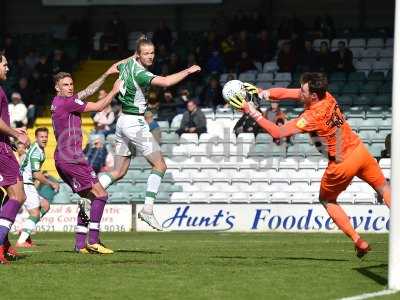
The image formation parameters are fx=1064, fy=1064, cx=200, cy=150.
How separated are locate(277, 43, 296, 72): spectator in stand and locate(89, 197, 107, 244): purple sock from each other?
1696 centimetres

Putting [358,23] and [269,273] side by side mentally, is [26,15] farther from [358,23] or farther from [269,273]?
[269,273]

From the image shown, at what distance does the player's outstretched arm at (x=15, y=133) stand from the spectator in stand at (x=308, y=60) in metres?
18.9

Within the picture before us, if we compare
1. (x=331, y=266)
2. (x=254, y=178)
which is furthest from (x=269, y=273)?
(x=254, y=178)

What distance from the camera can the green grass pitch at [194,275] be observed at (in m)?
10.5

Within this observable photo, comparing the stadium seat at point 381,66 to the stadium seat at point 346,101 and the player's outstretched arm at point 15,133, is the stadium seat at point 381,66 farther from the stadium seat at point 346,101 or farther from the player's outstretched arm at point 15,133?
the player's outstretched arm at point 15,133

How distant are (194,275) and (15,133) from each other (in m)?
2.86

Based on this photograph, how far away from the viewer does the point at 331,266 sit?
1283cm

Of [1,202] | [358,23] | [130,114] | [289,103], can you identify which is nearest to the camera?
[1,202]

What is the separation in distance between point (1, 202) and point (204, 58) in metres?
18.6

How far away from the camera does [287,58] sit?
3142cm

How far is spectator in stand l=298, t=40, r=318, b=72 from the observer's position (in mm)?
30953

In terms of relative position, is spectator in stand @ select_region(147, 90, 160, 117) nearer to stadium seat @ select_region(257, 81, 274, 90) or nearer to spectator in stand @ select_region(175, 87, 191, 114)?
spectator in stand @ select_region(175, 87, 191, 114)

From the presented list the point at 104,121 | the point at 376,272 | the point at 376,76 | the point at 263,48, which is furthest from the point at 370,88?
the point at 376,272

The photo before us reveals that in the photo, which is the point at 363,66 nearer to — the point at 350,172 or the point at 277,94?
the point at 277,94
